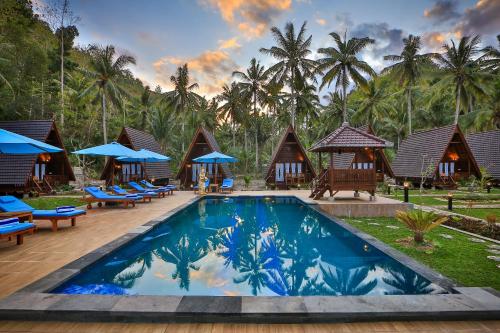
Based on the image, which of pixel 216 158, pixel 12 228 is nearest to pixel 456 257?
pixel 12 228

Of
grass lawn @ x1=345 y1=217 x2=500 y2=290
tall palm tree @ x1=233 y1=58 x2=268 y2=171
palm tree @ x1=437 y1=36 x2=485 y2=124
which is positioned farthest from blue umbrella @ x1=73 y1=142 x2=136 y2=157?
palm tree @ x1=437 y1=36 x2=485 y2=124

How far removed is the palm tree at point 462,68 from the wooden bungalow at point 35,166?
35630 mm

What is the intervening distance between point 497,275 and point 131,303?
6.16 m

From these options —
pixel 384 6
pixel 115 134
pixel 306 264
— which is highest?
pixel 384 6

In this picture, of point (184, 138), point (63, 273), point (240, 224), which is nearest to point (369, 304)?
point (63, 273)

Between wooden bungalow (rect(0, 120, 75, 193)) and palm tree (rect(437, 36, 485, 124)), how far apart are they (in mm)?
35630

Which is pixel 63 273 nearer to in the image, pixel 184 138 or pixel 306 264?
pixel 306 264

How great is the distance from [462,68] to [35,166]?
39336mm

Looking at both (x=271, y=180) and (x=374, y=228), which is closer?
(x=374, y=228)

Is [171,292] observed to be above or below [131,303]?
below

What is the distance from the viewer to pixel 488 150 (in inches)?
975

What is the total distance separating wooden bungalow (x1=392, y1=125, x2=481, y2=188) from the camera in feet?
71.9

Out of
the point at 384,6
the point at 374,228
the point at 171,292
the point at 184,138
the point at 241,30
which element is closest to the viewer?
the point at 171,292

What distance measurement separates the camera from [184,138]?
4394 centimetres
